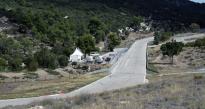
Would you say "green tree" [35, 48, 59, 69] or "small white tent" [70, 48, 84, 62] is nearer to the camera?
"green tree" [35, 48, 59, 69]

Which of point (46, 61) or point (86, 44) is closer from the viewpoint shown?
point (46, 61)

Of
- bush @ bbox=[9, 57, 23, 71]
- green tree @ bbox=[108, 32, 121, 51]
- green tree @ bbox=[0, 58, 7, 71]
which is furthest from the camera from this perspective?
green tree @ bbox=[108, 32, 121, 51]

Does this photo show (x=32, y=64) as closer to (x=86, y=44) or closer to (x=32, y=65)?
(x=32, y=65)

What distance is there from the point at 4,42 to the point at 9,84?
3937 cm

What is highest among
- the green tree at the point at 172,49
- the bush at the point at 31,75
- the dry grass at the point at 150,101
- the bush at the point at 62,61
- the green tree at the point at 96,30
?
the green tree at the point at 96,30

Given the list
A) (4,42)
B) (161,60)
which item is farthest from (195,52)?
(4,42)

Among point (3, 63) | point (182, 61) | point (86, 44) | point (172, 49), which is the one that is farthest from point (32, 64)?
point (86, 44)

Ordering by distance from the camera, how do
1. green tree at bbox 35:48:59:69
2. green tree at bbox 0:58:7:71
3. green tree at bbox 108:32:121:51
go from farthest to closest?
green tree at bbox 108:32:121:51 < green tree at bbox 35:48:59:69 < green tree at bbox 0:58:7:71

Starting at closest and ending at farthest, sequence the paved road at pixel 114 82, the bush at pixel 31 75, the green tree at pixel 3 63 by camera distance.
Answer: the paved road at pixel 114 82, the bush at pixel 31 75, the green tree at pixel 3 63

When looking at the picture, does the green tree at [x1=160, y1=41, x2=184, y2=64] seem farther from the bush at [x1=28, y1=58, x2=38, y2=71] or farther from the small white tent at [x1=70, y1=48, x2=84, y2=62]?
the bush at [x1=28, y1=58, x2=38, y2=71]

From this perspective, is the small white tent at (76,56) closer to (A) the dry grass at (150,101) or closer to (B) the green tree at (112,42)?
(B) the green tree at (112,42)

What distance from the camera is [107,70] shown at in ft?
276

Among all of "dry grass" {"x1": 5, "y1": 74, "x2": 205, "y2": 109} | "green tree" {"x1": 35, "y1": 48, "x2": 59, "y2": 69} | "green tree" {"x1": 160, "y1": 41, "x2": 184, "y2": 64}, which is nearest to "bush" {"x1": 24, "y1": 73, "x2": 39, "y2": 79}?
"green tree" {"x1": 35, "y1": 48, "x2": 59, "y2": 69}

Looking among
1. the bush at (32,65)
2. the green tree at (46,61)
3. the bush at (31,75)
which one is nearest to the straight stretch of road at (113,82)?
the bush at (31,75)
